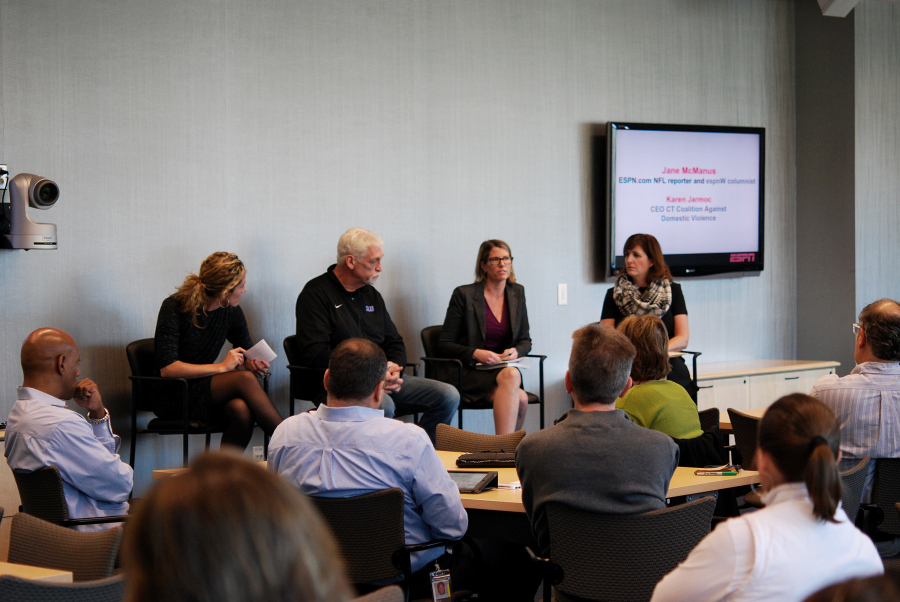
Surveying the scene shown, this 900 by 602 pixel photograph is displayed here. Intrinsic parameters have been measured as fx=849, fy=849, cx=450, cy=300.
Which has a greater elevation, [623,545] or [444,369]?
[444,369]

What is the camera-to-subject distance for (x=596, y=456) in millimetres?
2232

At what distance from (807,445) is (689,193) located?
5208 millimetres

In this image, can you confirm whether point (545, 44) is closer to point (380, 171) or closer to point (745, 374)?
point (380, 171)

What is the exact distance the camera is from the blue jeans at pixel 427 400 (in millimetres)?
4797

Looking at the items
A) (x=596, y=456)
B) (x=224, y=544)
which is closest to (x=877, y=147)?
(x=596, y=456)

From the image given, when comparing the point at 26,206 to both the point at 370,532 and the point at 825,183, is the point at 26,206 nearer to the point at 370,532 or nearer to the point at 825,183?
the point at 370,532

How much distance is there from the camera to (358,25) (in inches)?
209

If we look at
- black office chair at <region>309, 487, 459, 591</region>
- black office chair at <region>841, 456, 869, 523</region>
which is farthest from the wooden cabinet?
black office chair at <region>309, 487, 459, 591</region>

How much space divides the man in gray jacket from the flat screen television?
384 cm

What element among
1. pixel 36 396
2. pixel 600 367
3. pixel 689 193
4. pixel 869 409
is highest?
pixel 689 193

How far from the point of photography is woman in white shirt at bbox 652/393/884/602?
1.47m

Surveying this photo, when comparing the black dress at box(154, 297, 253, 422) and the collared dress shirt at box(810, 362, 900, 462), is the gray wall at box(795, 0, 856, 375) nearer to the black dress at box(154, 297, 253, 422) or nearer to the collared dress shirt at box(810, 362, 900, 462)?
the collared dress shirt at box(810, 362, 900, 462)

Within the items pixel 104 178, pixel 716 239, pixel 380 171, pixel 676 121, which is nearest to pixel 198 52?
pixel 104 178

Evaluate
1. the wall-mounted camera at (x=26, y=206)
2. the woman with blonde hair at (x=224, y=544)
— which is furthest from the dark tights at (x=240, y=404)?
the woman with blonde hair at (x=224, y=544)
